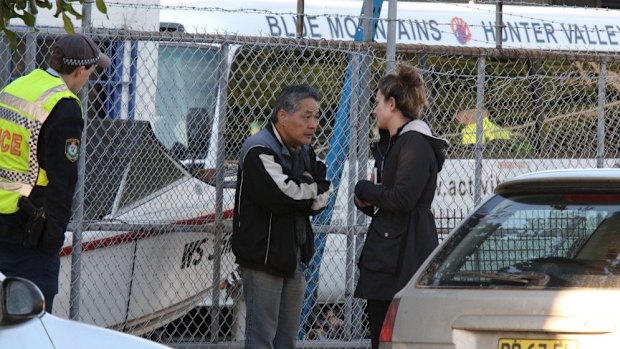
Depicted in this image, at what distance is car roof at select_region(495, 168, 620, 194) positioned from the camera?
476 centimetres

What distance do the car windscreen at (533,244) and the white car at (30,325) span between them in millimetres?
1532

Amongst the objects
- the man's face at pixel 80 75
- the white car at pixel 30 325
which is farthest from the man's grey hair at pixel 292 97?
the white car at pixel 30 325

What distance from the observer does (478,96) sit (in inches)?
311

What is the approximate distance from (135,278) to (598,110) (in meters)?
3.52

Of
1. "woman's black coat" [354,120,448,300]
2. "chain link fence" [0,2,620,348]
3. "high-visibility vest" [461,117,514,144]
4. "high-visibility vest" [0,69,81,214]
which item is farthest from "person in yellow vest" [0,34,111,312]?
"high-visibility vest" [461,117,514,144]

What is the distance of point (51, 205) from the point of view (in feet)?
19.2

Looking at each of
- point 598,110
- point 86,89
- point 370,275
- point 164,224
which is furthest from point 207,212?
point 598,110

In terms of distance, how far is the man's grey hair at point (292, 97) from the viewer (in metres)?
6.38

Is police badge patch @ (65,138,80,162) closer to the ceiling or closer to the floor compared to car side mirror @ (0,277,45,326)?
closer to the ceiling

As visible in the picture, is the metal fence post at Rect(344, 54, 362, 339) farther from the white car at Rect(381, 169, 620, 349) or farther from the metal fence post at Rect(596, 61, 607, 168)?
the white car at Rect(381, 169, 620, 349)

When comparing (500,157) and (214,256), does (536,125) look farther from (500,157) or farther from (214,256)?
(214,256)

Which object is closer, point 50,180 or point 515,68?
point 50,180

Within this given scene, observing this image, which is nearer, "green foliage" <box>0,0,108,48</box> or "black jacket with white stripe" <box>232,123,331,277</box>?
"green foliage" <box>0,0,108,48</box>

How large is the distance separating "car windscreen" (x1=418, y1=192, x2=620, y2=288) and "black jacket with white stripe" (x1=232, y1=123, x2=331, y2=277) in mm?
1453
